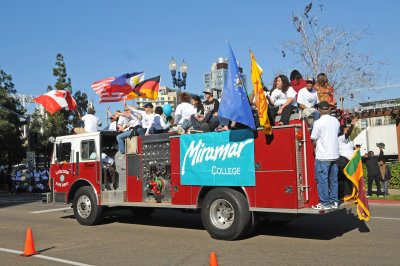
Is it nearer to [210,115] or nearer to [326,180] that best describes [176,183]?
[210,115]

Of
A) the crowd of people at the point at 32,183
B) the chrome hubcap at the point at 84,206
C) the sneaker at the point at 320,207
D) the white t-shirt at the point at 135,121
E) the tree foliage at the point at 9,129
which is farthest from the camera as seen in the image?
the tree foliage at the point at 9,129

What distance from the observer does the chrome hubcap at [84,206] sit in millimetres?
11359

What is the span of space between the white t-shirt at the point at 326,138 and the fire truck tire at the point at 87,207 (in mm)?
5908

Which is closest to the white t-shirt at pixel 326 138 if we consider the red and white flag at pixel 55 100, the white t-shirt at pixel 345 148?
the white t-shirt at pixel 345 148

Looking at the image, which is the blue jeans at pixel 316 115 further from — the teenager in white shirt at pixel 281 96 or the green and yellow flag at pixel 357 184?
the green and yellow flag at pixel 357 184

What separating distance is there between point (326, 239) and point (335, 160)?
1620 millimetres

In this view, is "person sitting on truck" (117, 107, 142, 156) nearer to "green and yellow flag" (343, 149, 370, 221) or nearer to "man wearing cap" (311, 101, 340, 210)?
"man wearing cap" (311, 101, 340, 210)

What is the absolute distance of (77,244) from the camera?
8672 millimetres

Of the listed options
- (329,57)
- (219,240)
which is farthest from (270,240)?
(329,57)

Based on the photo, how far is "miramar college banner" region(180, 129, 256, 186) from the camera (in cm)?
829

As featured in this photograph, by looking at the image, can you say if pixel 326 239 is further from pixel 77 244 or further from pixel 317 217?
pixel 77 244

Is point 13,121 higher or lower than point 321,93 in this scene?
higher

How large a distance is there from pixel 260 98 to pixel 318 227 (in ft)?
12.2

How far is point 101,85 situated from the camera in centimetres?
1465
